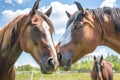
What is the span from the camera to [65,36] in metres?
6.02

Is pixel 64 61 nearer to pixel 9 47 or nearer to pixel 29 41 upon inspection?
pixel 29 41

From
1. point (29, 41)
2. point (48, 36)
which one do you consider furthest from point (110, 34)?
point (29, 41)

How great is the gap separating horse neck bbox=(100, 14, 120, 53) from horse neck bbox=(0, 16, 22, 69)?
1.73 metres

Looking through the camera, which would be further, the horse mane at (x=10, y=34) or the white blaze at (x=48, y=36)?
the horse mane at (x=10, y=34)

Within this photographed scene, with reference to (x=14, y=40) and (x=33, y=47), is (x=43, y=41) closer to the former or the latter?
(x=33, y=47)

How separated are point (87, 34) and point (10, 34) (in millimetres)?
1533

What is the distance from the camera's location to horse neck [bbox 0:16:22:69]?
5.98 m

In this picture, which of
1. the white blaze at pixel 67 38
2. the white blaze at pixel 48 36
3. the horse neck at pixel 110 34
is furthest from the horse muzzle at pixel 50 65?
the horse neck at pixel 110 34

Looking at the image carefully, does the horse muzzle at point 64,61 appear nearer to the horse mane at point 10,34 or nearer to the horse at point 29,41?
the horse at point 29,41

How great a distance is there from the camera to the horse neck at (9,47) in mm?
5984

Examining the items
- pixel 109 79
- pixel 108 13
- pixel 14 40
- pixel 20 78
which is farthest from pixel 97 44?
pixel 20 78

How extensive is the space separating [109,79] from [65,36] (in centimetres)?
1202

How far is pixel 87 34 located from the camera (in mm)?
6027

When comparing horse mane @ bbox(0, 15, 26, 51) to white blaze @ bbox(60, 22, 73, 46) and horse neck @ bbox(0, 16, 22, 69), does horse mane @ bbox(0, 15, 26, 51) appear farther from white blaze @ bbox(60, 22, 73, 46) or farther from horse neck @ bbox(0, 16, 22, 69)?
white blaze @ bbox(60, 22, 73, 46)
